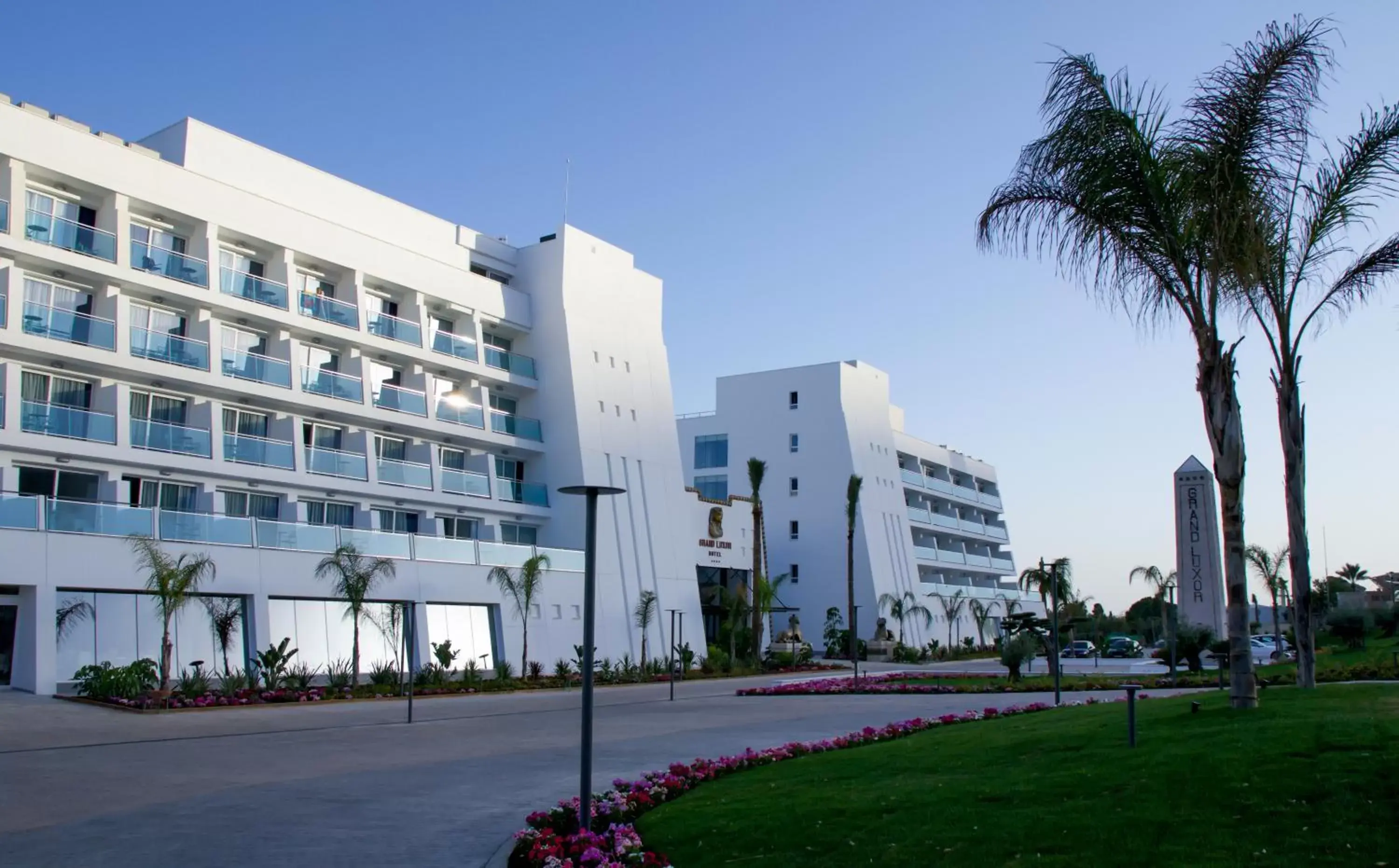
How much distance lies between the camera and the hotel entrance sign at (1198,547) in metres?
32.6

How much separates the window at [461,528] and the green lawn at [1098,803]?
28.9 meters

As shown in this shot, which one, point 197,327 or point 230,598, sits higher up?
point 197,327

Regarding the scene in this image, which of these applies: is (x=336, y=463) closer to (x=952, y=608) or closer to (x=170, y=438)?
(x=170, y=438)

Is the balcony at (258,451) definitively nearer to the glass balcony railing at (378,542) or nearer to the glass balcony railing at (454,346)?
the glass balcony railing at (378,542)

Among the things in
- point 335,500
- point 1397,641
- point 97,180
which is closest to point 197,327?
point 97,180

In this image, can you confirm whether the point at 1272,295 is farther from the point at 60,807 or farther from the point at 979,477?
the point at 979,477

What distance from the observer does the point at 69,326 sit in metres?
28.4

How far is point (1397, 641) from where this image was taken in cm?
3744

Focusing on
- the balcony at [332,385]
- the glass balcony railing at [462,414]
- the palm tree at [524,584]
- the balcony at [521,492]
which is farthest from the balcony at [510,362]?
the palm tree at [524,584]

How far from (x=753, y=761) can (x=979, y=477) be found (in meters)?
78.5

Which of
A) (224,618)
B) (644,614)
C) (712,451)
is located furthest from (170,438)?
(712,451)

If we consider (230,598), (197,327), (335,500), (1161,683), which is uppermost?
(197,327)

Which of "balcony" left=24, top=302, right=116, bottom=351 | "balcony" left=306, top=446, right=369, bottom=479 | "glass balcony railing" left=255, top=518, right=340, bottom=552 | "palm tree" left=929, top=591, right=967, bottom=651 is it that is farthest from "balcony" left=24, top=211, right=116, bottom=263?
"palm tree" left=929, top=591, right=967, bottom=651

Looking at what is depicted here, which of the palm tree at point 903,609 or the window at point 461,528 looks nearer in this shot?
the window at point 461,528
